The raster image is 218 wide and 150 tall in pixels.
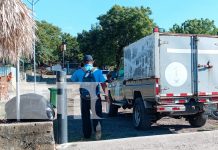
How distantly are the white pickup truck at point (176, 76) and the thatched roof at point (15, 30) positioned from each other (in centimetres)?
430

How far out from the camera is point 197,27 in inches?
2623

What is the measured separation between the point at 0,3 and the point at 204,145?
4.53m

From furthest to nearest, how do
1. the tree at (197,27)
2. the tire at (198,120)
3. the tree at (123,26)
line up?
the tree at (197,27) → the tree at (123,26) → the tire at (198,120)

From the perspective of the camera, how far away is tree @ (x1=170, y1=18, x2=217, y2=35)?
2601 inches

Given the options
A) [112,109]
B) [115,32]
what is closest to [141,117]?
[112,109]

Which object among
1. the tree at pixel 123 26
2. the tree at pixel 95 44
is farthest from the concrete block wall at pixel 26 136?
the tree at pixel 95 44

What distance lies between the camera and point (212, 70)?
444 inches

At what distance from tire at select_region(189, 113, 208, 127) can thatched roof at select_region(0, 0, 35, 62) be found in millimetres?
6359

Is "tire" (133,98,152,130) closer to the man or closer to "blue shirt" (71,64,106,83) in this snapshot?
the man

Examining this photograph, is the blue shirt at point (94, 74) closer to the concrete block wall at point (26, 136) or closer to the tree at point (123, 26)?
the concrete block wall at point (26, 136)

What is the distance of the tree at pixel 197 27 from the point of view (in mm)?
66062

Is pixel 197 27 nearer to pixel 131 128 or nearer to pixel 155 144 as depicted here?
pixel 131 128

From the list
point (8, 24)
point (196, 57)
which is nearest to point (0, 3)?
point (8, 24)

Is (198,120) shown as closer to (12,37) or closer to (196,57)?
(196,57)
